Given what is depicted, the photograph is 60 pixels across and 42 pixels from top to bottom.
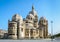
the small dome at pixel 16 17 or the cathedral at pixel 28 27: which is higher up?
the small dome at pixel 16 17

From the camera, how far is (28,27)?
62.2 metres

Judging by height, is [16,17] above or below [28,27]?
above

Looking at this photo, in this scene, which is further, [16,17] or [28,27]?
[28,27]

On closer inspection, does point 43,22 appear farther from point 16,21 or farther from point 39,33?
point 16,21

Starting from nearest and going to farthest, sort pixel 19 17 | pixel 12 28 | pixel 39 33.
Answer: pixel 12 28
pixel 19 17
pixel 39 33

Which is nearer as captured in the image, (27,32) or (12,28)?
(12,28)

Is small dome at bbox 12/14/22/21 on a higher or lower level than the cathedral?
higher

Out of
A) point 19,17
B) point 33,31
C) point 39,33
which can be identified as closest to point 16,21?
point 19,17

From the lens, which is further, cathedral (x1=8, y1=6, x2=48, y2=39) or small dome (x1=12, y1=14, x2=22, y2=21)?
small dome (x1=12, y1=14, x2=22, y2=21)

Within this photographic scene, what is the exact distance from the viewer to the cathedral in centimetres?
5659

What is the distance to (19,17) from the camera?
6134 cm

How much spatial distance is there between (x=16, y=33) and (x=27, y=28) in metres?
5.86

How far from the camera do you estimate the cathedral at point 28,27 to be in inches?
2228

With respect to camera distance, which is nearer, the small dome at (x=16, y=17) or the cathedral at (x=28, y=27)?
the cathedral at (x=28, y=27)
